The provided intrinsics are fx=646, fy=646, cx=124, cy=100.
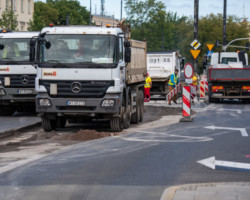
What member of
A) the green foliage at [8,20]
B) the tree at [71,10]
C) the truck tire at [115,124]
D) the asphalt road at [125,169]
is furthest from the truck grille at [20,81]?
the tree at [71,10]

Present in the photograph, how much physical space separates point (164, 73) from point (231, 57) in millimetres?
8017

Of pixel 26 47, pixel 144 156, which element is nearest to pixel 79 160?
pixel 144 156

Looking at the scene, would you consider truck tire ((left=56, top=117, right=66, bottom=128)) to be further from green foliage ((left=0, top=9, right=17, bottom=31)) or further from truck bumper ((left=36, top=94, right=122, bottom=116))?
green foliage ((left=0, top=9, right=17, bottom=31))

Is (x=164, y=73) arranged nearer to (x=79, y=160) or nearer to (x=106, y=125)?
(x=106, y=125)

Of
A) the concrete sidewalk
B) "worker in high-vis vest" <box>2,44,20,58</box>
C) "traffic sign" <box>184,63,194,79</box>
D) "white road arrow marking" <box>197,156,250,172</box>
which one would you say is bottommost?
"white road arrow marking" <box>197,156,250,172</box>

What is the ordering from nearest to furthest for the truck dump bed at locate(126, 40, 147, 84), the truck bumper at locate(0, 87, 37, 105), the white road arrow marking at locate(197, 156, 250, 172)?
the white road arrow marking at locate(197, 156, 250, 172), the truck dump bed at locate(126, 40, 147, 84), the truck bumper at locate(0, 87, 37, 105)

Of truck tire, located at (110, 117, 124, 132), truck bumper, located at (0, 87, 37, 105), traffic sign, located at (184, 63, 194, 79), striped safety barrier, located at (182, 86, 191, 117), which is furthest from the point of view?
traffic sign, located at (184, 63, 194, 79)

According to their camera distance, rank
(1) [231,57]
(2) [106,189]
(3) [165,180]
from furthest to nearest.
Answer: (1) [231,57]
(3) [165,180]
(2) [106,189]

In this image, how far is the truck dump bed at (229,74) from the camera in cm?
3253

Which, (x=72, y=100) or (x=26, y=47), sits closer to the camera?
(x=72, y=100)

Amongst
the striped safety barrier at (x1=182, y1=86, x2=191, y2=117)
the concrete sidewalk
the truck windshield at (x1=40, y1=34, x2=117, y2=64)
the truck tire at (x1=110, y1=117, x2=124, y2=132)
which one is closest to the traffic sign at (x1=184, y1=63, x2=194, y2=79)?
the striped safety barrier at (x1=182, y1=86, x2=191, y2=117)

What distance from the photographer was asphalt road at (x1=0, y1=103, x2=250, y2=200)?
7898mm

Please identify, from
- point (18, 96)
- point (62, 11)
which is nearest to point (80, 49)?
point (18, 96)

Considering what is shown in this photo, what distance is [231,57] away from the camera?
43438 millimetres
